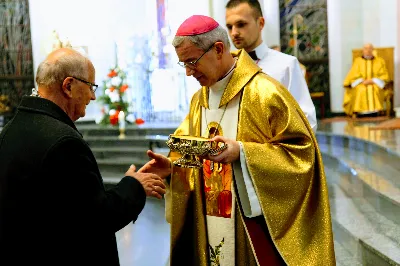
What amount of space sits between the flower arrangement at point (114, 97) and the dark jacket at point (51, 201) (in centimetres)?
760

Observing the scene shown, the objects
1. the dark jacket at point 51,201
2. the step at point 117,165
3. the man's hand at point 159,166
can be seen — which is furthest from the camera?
the step at point 117,165

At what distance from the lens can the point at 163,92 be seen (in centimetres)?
1079

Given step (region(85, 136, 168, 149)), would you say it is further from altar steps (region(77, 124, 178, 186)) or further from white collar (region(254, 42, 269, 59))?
white collar (region(254, 42, 269, 59))

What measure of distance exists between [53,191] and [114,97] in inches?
307

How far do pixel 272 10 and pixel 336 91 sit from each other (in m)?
2.17

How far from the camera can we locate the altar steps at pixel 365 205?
3402mm

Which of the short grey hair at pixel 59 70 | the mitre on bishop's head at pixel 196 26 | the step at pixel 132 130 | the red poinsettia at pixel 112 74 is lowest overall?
the step at pixel 132 130

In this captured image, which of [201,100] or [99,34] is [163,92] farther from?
[201,100]

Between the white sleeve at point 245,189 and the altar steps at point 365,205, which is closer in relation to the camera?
the white sleeve at point 245,189

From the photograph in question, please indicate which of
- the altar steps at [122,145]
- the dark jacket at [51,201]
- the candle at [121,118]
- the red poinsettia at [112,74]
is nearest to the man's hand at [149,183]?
the dark jacket at [51,201]

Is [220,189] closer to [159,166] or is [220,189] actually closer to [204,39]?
[159,166]

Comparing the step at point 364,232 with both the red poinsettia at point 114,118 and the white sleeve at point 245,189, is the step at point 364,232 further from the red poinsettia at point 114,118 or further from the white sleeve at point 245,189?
the red poinsettia at point 114,118

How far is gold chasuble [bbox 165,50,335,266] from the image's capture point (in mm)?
2105

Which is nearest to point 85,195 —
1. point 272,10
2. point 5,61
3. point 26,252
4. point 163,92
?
point 26,252
